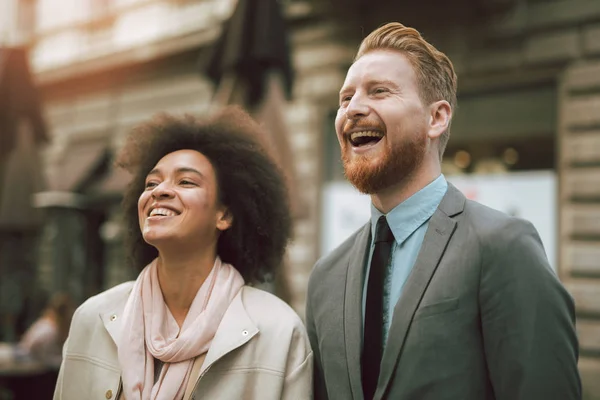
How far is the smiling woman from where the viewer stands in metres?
2.58

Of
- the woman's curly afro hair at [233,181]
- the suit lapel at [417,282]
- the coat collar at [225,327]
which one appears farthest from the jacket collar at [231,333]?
the suit lapel at [417,282]

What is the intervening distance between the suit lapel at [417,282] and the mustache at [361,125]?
1.10 ft

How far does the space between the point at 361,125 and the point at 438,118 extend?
26 centimetres

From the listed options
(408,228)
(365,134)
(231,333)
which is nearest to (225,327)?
(231,333)

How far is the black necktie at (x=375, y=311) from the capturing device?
2.27 metres

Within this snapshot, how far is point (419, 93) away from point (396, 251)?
53cm

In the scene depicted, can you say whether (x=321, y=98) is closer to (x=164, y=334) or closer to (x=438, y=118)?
(x=164, y=334)

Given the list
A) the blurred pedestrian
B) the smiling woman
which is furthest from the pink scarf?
the blurred pedestrian

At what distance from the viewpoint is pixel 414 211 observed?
2.35m

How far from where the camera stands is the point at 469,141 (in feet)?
26.3

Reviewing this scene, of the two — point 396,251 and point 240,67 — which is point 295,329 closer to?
point 396,251

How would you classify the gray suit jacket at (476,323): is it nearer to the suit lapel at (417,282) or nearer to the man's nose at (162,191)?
the suit lapel at (417,282)

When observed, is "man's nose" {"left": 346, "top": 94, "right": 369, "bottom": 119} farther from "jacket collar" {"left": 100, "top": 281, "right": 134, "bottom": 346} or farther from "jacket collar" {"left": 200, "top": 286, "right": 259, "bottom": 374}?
"jacket collar" {"left": 100, "top": 281, "right": 134, "bottom": 346}

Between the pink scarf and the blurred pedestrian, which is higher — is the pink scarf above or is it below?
above
